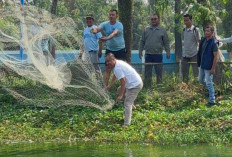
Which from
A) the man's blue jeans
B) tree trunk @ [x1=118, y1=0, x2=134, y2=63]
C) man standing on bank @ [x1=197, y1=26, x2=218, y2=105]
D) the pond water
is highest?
tree trunk @ [x1=118, y1=0, x2=134, y2=63]

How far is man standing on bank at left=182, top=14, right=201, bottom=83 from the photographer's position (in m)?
18.7

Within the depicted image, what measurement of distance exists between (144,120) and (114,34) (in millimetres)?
3165

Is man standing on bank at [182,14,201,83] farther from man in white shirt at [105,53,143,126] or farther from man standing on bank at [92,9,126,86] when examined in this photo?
man in white shirt at [105,53,143,126]

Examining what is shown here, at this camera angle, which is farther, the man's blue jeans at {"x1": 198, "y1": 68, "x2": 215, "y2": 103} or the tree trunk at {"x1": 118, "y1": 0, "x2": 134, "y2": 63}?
the tree trunk at {"x1": 118, "y1": 0, "x2": 134, "y2": 63}

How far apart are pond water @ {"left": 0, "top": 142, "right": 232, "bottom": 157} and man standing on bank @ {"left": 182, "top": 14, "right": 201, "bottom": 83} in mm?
5609

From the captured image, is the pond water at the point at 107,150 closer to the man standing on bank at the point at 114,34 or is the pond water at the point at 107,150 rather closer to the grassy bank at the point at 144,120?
the grassy bank at the point at 144,120

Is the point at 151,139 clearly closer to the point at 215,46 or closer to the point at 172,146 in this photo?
the point at 172,146

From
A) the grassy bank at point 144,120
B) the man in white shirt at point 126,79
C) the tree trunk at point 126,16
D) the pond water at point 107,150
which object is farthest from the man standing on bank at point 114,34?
the pond water at point 107,150

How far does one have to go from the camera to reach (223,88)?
60.2 ft

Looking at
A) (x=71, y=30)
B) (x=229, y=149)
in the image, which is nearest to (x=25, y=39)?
(x=71, y=30)

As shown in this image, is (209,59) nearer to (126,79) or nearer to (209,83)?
(209,83)

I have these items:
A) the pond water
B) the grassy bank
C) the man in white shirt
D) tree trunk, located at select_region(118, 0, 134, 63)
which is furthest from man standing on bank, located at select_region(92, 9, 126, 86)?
the pond water

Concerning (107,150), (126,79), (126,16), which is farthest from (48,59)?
(126,16)

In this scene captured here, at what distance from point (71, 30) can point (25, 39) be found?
1272 mm
